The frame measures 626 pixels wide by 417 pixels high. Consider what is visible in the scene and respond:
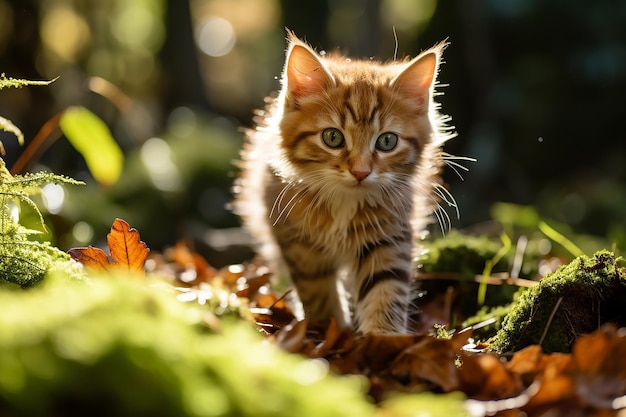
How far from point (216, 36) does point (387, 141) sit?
54.7 ft

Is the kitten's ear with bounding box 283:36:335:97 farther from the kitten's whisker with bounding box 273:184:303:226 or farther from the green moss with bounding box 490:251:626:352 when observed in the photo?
the green moss with bounding box 490:251:626:352

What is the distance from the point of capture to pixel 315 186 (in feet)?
9.23

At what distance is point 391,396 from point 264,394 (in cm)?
48

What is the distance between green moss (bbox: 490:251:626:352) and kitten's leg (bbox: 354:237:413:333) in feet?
1.93

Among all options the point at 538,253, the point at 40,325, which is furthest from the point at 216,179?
the point at 40,325

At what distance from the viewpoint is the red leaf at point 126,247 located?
6.31 feet

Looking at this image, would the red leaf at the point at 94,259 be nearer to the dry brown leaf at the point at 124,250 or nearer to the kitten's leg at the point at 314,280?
the dry brown leaf at the point at 124,250

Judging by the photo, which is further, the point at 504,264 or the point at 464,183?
the point at 464,183

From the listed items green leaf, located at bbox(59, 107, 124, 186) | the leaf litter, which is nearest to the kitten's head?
green leaf, located at bbox(59, 107, 124, 186)

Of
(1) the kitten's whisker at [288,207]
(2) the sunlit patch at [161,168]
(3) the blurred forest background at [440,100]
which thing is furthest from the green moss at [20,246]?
(2) the sunlit patch at [161,168]

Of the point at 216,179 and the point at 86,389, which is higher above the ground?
the point at 86,389

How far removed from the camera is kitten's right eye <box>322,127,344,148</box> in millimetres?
2834

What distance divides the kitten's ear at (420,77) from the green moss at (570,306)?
3.57ft

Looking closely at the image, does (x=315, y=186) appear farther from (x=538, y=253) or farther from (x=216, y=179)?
(x=216, y=179)
